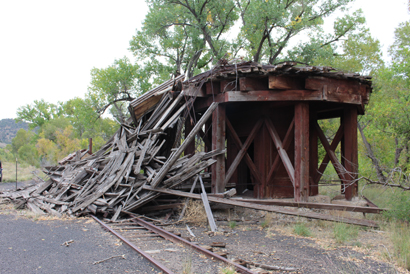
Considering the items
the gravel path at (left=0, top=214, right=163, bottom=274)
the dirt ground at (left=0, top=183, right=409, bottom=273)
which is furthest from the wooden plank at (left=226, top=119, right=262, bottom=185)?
the gravel path at (left=0, top=214, right=163, bottom=274)

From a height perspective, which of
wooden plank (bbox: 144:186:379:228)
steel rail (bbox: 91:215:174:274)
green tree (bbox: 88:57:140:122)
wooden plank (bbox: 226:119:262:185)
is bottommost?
steel rail (bbox: 91:215:174:274)

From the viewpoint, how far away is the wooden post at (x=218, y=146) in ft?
29.7

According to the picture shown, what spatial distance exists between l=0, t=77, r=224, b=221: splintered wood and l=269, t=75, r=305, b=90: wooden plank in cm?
197

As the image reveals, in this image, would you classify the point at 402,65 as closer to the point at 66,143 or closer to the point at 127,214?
the point at 127,214

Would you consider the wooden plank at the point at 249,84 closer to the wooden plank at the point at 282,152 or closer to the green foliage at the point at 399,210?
the wooden plank at the point at 282,152

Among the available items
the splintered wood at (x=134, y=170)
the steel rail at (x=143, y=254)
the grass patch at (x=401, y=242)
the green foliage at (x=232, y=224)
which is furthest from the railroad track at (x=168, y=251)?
the grass patch at (x=401, y=242)

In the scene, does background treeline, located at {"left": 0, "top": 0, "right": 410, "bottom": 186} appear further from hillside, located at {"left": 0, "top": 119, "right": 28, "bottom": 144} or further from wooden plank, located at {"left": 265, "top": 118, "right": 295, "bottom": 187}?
hillside, located at {"left": 0, "top": 119, "right": 28, "bottom": 144}

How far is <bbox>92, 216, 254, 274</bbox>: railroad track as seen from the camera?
469 centimetres

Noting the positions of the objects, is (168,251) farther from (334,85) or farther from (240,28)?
(240,28)

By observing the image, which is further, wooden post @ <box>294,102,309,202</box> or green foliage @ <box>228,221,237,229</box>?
wooden post @ <box>294,102,309,202</box>

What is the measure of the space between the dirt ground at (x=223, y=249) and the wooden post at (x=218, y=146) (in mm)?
1016

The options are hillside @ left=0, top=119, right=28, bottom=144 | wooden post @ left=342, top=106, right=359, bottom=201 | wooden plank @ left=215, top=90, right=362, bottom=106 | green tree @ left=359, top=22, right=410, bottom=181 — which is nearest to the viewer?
wooden plank @ left=215, top=90, right=362, bottom=106

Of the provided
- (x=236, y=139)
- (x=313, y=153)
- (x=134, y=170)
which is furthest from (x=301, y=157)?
(x=134, y=170)

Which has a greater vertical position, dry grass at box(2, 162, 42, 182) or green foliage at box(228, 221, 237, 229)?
green foliage at box(228, 221, 237, 229)
